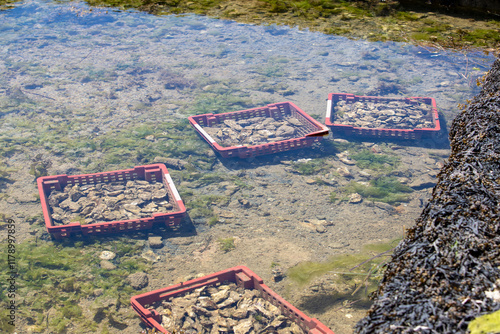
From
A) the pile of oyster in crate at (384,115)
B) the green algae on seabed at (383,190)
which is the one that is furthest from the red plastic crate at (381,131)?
the green algae on seabed at (383,190)

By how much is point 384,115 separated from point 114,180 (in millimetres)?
6881

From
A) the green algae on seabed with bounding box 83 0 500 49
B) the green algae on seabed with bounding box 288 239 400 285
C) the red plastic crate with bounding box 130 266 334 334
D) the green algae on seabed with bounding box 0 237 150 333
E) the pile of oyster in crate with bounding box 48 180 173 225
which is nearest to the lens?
the green algae on seabed with bounding box 83 0 500 49

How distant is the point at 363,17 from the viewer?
4.02 meters

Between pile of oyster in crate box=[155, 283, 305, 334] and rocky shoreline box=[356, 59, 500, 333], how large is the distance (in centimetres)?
314

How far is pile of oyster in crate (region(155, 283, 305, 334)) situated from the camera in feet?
13.7

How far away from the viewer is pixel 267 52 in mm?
12094

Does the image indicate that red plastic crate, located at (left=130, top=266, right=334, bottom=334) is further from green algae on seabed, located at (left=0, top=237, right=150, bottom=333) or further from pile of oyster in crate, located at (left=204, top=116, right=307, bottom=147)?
pile of oyster in crate, located at (left=204, top=116, right=307, bottom=147)

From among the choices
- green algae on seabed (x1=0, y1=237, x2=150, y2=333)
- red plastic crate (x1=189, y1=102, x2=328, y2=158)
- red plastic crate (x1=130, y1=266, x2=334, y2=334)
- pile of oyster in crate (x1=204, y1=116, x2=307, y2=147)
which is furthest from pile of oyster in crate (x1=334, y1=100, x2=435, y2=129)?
green algae on seabed (x1=0, y1=237, x2=150, y2=333)

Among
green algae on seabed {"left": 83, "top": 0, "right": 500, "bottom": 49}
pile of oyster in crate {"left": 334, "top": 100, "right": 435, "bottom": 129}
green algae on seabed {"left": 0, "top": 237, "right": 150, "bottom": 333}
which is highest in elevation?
green algae on seabed {"left": 83, "top": 0, "right": 500, "bottom": 49}

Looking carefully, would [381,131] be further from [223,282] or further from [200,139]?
[223,282]

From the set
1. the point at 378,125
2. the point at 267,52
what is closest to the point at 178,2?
the point at 378,125

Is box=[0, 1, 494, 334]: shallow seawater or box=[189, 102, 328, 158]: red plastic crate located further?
box=[189, 102, 328, 158]: red plastic crate

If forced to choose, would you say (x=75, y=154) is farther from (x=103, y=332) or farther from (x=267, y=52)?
(x=267, y=52)

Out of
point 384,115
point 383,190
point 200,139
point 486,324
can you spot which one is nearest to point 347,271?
point 383,190
